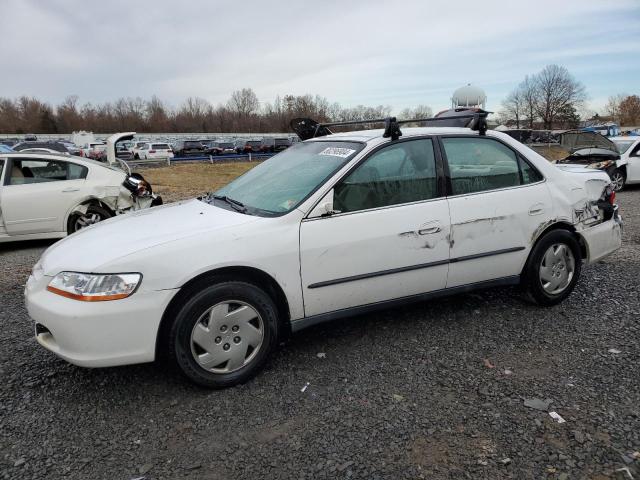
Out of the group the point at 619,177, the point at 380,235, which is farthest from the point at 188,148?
the point at 380,235

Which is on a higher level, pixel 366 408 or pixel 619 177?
pixel 619 177

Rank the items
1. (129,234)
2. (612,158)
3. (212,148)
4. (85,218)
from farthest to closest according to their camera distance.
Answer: (212,148) < (612,158) < (85,218) < (129,234)

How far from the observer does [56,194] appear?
21.9 feet

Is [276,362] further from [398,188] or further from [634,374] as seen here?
[634,374]

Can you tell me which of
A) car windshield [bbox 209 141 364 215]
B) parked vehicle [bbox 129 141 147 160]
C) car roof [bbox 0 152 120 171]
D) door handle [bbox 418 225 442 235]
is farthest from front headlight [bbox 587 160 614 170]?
parked vehicle [bbox 129 141 147 160]

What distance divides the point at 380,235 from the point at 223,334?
48.6 inches

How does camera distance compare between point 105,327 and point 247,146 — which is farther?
point 247,146

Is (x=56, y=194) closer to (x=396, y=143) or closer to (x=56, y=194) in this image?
(x=56, y=194)

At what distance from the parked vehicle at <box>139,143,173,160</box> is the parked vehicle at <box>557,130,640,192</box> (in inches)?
1155

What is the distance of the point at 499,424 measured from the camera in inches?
98.7

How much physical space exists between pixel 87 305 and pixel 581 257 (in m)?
4.01

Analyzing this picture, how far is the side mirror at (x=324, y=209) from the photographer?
3039 mm

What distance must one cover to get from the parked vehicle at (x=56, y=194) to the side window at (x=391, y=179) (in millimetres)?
5107

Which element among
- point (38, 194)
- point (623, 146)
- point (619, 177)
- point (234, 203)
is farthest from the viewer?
point (623, 146)
